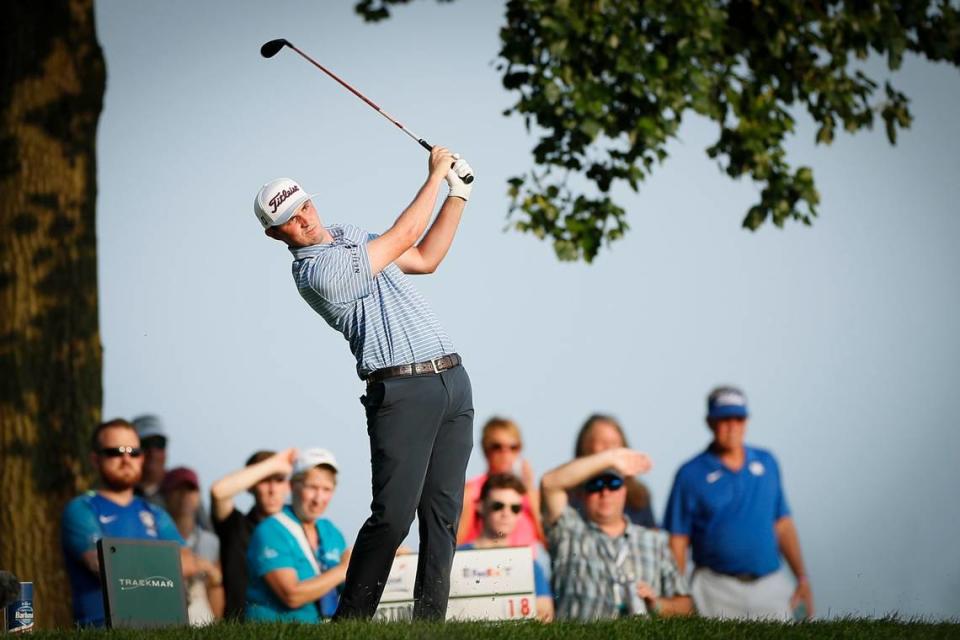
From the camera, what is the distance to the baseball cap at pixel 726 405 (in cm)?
849

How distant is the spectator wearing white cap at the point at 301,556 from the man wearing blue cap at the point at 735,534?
75.3 inches

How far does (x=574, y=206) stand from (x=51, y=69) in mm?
3889

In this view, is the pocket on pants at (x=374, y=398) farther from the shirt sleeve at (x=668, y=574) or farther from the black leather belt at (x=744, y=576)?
the black leather belt at (x=744, y=576)

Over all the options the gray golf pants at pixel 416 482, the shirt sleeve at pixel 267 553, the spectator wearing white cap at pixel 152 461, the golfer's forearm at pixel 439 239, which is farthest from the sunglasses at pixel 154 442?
the gray golf pants at pixel 416 482

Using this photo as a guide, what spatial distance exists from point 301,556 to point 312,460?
0.67 meters

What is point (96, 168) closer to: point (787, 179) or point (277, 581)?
point (277, 581)

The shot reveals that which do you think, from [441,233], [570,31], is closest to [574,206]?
[570,31]

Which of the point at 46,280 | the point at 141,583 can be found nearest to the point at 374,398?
the point at 141,583

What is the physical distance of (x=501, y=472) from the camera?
8.34 metres

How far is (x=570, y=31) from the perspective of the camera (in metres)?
9.91

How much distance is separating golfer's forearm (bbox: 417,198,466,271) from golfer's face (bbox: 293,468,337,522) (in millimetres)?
1864

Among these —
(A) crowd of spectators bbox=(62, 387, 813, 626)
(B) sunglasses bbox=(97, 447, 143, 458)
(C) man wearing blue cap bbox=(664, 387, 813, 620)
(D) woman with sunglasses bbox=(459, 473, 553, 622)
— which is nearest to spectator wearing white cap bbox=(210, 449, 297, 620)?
(A) crowd of spectators bbox=(62, 387, 813, 626)

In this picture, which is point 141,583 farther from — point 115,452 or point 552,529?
point 552,529

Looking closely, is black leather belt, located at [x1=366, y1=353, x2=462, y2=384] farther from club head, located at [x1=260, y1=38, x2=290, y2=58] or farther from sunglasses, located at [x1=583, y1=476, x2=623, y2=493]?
club head, located at [x1=260, y1=38, x2=290, y2=58]
